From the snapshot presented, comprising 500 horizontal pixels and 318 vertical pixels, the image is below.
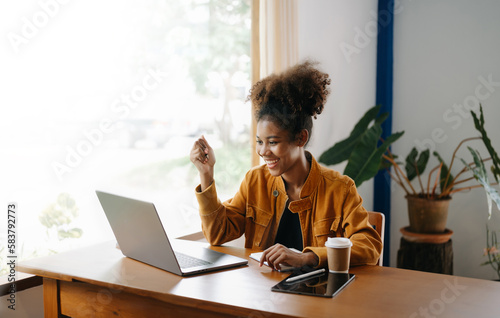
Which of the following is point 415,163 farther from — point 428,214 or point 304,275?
point 304,275

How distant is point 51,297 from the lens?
4.70 feet

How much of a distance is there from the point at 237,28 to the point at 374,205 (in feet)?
6.76

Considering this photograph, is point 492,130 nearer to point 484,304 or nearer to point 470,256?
point 470,256

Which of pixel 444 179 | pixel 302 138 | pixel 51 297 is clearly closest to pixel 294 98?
pixel 302 138

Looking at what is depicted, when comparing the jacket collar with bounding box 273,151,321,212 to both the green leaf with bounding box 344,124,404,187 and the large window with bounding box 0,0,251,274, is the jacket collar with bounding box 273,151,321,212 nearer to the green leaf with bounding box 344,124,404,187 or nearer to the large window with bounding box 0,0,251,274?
the large window with bounding box 0,0,251,274

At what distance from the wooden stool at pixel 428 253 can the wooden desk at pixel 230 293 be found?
192 cm

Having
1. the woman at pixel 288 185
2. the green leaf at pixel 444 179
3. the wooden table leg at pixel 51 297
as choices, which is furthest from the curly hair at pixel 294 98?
the green leaf at pixel 444 179

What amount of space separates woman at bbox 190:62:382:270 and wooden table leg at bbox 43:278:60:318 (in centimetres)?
Answer: 52

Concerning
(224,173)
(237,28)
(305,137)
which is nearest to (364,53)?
(237,28)

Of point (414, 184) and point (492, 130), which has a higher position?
point (492, 130)

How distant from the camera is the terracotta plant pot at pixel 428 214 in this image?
3.14 m

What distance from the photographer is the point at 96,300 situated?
4.42ft

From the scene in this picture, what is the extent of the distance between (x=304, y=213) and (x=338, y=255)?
383 mm

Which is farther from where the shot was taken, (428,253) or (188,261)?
(428,253)
